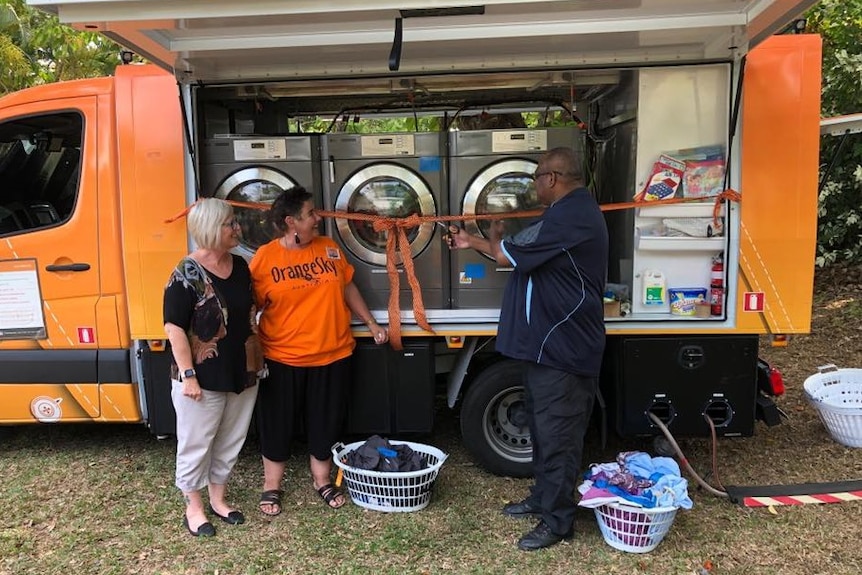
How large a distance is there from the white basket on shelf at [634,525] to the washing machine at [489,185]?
4.49 ft

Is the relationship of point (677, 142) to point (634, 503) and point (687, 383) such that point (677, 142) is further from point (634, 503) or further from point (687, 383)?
point (634, 503)

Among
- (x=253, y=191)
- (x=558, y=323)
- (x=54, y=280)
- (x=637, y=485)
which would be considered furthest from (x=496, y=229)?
(x=54, y=280)

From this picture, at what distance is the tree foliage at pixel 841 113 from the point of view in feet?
23.6

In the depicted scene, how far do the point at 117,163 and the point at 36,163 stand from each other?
0.69m

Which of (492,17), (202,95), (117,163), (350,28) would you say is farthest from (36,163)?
(492,17)

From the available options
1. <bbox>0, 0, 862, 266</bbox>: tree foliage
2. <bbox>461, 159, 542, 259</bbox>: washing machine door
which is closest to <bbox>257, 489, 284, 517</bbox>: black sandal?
<bbox>461, 159, 542, 259</bbox>: washing machine door

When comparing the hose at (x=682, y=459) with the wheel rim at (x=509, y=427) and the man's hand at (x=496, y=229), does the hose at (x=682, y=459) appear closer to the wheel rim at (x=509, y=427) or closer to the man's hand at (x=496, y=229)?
the wheel rim at (x=509, y=427)

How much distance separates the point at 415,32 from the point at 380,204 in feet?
3.73

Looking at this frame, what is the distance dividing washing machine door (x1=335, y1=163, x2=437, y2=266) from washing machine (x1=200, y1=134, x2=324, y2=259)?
0.25 metres

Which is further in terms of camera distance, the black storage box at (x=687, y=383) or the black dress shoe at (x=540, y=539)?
the black storage box at (x=687, y=383)

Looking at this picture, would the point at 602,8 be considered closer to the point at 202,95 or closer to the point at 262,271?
the point at 262,271

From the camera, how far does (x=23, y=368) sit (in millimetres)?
3979

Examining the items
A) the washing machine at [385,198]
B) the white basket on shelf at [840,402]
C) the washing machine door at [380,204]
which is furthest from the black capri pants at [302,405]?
the white basket on shelf at [840,402]

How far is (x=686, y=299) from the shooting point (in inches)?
147
